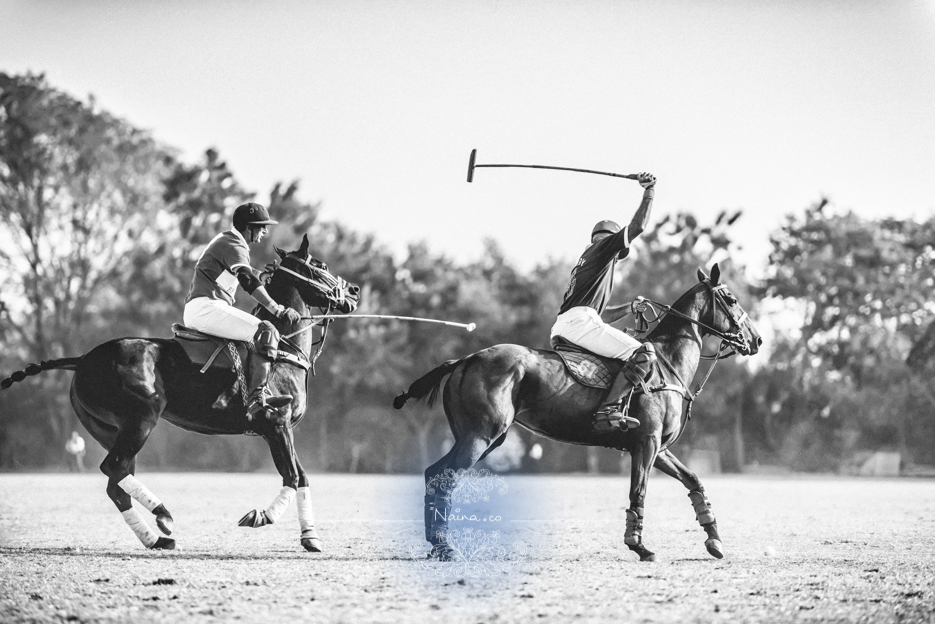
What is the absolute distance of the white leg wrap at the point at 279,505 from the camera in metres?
9.62

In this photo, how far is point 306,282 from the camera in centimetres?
1074

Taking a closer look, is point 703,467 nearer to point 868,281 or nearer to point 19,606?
point 868,281

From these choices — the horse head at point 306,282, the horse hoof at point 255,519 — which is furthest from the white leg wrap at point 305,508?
→ the horse head at point 306,282

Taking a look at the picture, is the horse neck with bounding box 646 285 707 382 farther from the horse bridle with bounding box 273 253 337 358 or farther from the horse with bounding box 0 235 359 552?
the horse with bounding box 0 235 359 552

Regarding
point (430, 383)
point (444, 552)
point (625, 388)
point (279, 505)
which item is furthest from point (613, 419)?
point (279, 505)

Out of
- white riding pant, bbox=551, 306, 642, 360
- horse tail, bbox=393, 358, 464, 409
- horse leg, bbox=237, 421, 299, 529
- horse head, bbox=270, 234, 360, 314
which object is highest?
horse head, bbox=270, 234, 360, 314

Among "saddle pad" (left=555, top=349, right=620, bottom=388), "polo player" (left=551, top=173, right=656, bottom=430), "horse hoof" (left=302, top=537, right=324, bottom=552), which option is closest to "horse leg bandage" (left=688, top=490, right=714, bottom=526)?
"polo player" (left=551, top=173, right=656, bottom=430)

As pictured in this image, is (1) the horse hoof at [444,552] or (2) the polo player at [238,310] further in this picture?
(2) the polo player at [238,310]

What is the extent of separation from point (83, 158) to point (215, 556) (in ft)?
117

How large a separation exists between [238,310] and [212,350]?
0.49 metres

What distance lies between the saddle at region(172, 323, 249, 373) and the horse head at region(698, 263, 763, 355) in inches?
186

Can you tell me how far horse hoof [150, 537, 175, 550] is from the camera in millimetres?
10234

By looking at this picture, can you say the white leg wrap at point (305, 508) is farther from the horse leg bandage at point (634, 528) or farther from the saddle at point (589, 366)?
the horse leg bandage at point (634, 528)

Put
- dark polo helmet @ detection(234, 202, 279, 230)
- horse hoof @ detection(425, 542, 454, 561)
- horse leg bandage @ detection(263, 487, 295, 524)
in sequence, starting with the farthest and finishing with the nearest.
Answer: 1. dark polo helmet @ detection(234, 202, 279, 230)
2. horse leg bandage @ detection(263, 487, 295, 524)
3. horse hoof @ detection(425, 542, 454, 561)
